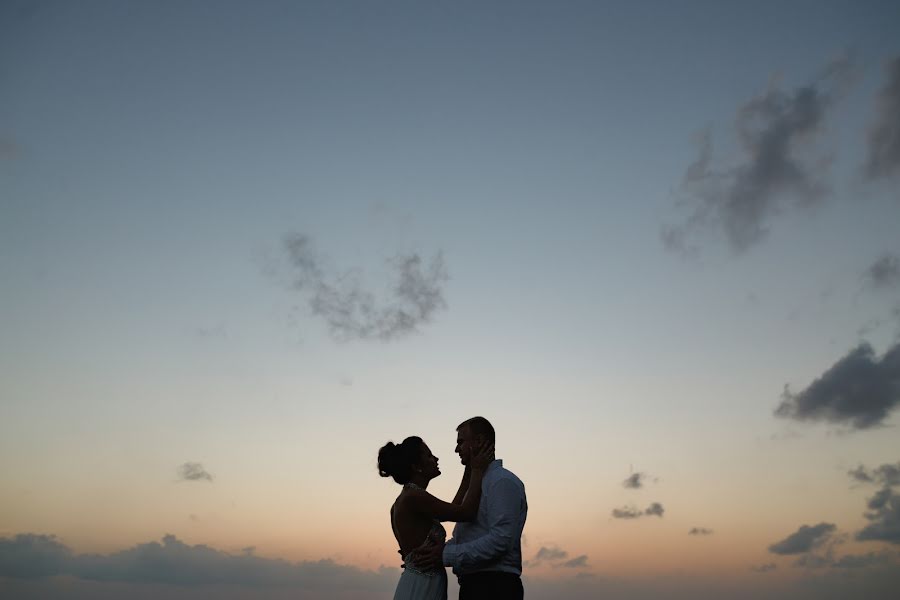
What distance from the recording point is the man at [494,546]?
29.9ft

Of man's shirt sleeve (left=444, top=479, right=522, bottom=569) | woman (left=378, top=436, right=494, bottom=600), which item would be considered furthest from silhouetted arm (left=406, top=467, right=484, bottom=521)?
man's shirt sleeve (left=444, top=479, right=522, bottom=569)

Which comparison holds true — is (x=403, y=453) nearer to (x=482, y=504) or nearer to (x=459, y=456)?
(x=459, y=456)

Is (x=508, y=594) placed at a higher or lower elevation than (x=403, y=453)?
lower

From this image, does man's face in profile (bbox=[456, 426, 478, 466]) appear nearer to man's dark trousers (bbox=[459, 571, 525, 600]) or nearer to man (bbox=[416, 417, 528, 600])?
man (bbox=[416, 417, 528, 600])

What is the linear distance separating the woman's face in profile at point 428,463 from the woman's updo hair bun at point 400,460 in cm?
6

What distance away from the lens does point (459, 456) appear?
10.3 meters

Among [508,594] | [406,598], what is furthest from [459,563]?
[406,598]

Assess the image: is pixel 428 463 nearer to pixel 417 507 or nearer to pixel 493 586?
pixel 417 507

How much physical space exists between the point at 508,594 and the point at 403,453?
2.45 m

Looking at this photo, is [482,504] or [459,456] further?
[459,456]

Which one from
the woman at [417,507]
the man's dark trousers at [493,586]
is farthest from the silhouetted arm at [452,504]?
the man's dark trousers at [493,586]

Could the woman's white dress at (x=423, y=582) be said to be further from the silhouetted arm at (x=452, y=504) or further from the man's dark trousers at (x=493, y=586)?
the man's dark trousers at (x=493, y=586)

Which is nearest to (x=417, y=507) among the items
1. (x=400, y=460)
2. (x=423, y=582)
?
(x=400, y=460)

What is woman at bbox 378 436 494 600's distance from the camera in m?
10.2
